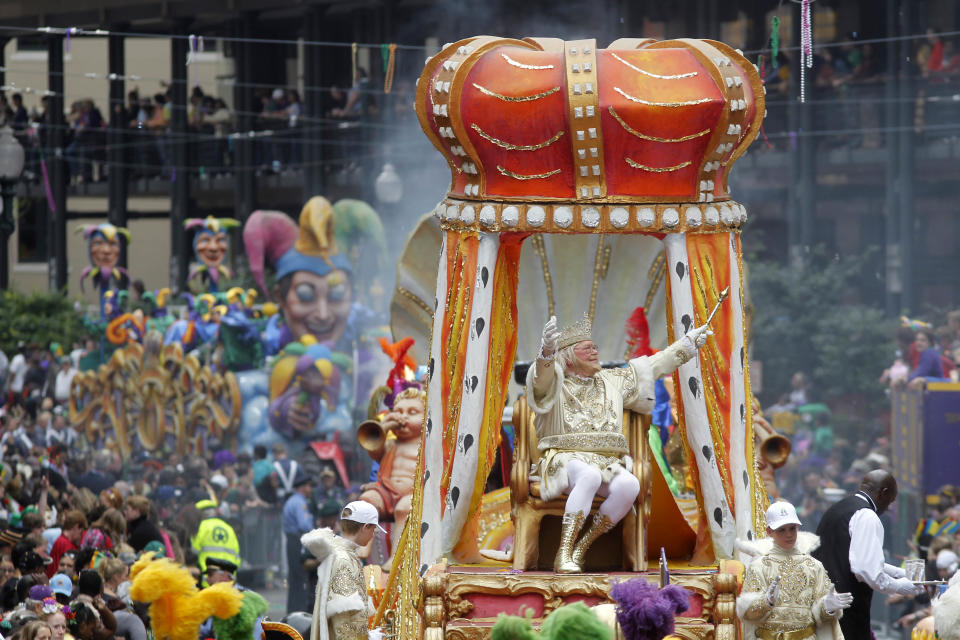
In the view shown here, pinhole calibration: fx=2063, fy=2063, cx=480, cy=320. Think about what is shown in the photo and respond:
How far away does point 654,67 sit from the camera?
1211 cm

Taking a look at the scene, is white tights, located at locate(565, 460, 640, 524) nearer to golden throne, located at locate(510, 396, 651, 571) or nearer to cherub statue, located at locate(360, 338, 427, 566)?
golden throne, located at locate(510, 396, 651, 571)

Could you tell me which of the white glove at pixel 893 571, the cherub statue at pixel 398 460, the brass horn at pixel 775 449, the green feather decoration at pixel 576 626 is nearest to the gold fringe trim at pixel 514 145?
the white glove at pixel 893 571

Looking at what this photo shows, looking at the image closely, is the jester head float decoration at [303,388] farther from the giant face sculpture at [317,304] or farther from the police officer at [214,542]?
the police officer at [214,542]

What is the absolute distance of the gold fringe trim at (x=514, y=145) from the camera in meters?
12.0

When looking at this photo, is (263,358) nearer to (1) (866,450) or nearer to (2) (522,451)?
(1) (866,450)

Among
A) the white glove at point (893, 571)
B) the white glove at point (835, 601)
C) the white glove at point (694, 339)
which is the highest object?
the white glove at point (694, 339)

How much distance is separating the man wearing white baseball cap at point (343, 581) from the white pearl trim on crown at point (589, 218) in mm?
2125

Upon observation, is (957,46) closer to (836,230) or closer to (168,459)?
(836,230)

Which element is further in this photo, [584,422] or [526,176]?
[526,176]

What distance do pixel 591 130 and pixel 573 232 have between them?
1.96 ft

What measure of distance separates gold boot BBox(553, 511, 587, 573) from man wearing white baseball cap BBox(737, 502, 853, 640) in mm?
1427

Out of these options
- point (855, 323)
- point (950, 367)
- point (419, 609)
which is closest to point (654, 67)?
point (419, 609)

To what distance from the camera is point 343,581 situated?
10703mm

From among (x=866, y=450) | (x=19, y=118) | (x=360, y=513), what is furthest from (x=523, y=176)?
(x=19, y=118)
